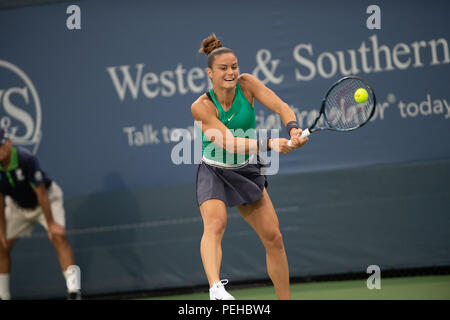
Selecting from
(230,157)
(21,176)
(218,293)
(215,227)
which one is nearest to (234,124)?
(230,157)

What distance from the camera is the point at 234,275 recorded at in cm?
588

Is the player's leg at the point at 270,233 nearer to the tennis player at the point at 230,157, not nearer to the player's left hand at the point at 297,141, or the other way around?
the tennis player at the point at 230,157

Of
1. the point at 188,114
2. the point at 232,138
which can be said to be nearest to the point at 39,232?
the point at 188,114

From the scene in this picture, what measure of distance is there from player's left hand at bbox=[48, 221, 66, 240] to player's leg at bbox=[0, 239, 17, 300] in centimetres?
50

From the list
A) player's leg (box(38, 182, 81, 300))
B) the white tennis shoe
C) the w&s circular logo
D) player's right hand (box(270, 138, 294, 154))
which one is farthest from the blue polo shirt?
player's right hand (box(270, 138, 294, 154))

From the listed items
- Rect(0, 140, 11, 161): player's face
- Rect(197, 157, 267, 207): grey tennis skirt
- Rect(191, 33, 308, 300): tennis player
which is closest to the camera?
Rect(191, 33, 308, 300): tennis player

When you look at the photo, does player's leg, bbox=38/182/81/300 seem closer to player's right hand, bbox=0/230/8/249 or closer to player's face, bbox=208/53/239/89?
player's right hand, bbox=0/230/8/249

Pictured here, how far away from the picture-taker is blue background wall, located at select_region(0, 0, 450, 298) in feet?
18.3

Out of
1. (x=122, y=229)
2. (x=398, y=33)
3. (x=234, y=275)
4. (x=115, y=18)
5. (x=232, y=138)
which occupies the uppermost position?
(x=115, y=18)

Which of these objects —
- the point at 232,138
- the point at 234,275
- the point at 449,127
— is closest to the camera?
the point at 232,138

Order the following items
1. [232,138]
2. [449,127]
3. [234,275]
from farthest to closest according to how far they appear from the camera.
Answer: [234,275], [449,127], [232,138]

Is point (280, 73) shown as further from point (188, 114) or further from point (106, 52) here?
point (106, 52)

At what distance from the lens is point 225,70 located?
3.63 meters

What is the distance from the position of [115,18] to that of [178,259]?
251cm
